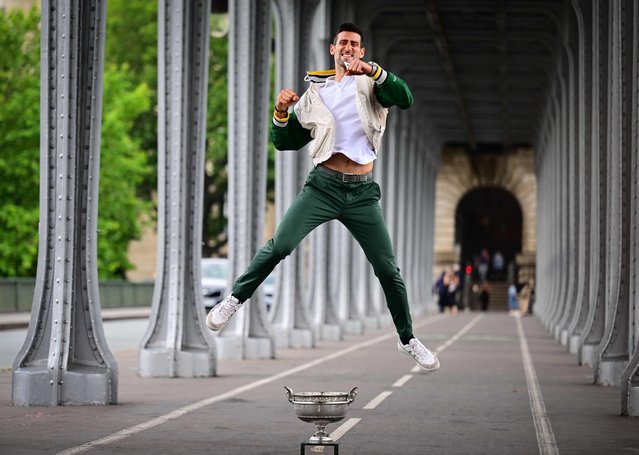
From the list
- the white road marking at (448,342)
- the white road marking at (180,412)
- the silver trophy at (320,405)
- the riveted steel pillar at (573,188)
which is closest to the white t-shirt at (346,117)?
the silver trophy at (320,405)

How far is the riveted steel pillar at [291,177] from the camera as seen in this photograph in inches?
1273

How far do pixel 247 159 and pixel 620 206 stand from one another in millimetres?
8986

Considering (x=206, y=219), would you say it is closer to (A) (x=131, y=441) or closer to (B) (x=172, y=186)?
(B) (x=172, y=186)

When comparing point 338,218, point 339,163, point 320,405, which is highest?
point 339,163

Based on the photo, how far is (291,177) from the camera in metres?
32.8

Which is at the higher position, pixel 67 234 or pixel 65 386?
pixel 67 234

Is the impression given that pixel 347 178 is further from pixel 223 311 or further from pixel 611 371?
pixel 611 371

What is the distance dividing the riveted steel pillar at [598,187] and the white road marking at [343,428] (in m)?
11.5

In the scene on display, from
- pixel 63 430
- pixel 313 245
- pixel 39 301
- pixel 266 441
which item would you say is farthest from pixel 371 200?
pixel 313 245

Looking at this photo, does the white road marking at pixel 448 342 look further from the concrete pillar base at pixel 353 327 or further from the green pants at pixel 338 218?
the green pants at pixel 338 218

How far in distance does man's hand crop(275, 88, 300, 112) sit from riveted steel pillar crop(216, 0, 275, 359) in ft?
55.2

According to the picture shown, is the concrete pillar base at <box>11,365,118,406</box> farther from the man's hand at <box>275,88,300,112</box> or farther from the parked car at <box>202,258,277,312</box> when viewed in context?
the parked car at <box>202,258,277,312</box>

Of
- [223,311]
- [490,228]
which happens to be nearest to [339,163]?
[223,311]

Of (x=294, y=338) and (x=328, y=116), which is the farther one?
(x=294, y=338)
